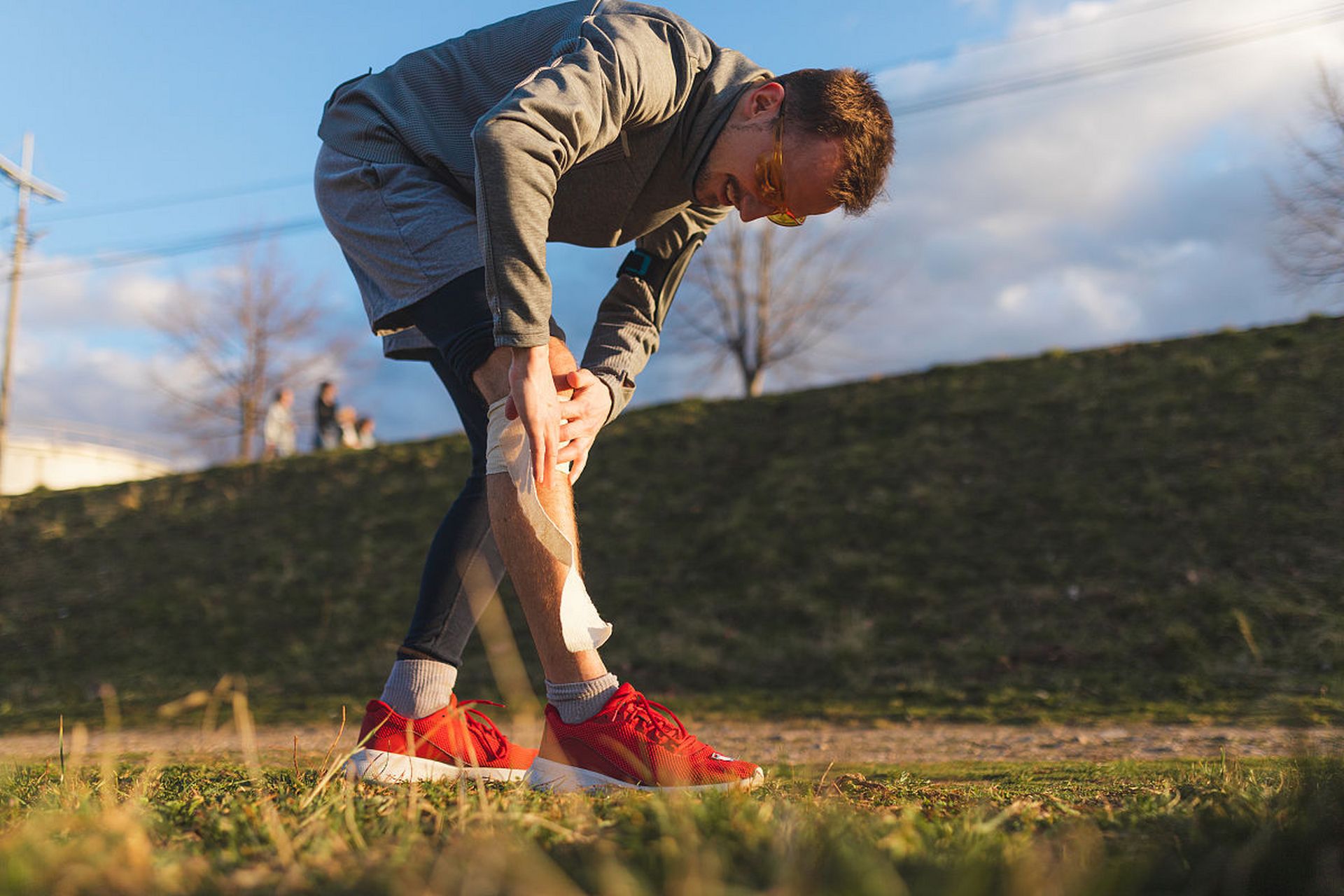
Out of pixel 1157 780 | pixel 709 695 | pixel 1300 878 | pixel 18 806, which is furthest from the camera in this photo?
pixel 709 695

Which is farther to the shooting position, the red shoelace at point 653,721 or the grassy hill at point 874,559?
the grassy hill at point 874,559

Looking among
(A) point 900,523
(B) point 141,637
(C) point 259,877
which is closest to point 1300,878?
(C) point 259,877

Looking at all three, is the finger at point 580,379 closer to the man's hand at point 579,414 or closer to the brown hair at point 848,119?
the man's hand at point 579,414

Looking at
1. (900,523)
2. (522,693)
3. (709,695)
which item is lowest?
(709,695)

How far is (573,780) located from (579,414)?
905 millimetres

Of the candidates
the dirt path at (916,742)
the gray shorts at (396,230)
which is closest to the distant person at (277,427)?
the dirt path at (916,742)

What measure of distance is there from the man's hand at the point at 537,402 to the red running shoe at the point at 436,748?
0.62m

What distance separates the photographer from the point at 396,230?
8.46 ft

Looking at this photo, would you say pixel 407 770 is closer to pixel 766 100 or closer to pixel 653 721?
pixel 653 721

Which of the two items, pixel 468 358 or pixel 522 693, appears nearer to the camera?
pixel 522 693

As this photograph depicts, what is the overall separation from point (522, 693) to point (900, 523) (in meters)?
6.59

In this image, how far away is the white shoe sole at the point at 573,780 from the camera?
220cm

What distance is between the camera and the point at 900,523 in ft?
26.6

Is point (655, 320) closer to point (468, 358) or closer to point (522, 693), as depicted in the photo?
point (468, 358)
